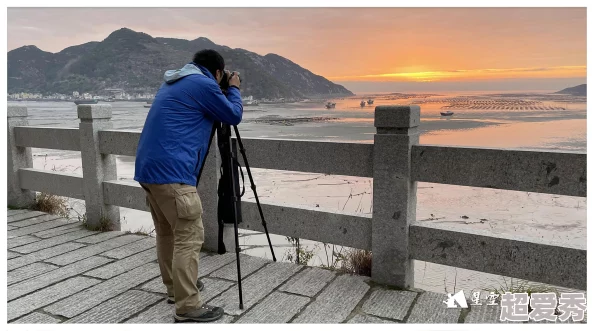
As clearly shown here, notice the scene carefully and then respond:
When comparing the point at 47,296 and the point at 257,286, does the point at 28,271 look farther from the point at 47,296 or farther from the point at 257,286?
the point at 257,286

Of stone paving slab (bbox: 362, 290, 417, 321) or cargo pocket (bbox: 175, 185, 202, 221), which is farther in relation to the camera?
stone paving slab (bbox: 362, 290, 417, 321)

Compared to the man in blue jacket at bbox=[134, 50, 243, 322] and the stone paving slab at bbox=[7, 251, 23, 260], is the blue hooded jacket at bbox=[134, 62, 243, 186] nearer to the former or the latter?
the man in blue jacket at bbox=[134, 50, 243, 322]

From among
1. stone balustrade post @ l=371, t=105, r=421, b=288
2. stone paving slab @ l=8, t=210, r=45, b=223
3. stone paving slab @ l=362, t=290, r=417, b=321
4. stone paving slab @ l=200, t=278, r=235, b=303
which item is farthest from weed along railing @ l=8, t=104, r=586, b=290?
stone paving slab @ l=8, t=210, r=45, b=223

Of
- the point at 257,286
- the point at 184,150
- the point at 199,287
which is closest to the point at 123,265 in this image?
the point at 199,287

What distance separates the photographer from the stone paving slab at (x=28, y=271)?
4.57 meters

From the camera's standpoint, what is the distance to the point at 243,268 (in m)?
4.64

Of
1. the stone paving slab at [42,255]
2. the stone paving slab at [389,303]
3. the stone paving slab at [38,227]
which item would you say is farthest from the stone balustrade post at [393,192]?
the stone paving slab at [38,227]

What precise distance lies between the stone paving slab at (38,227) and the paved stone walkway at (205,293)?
2.09ft

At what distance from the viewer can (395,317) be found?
3.61 m

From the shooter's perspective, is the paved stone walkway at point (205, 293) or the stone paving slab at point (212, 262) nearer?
the paved stone walkway at point (205, 293)

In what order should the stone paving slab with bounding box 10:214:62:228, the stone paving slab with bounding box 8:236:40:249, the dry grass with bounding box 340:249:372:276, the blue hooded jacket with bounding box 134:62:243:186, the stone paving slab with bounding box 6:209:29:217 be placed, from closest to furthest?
the blue hooded jacket with bounding box 134:62:243:186, the dry grass with bounding box 340:249:372:276, the stone paving slab with bounding box 8:236:40:249, the stone paving slab with bounding box 10:214:62:228, the stone paving slab with bounding box 6:209:29:217

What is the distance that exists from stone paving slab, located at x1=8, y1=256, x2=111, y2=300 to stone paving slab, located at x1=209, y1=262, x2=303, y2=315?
5.31 ft

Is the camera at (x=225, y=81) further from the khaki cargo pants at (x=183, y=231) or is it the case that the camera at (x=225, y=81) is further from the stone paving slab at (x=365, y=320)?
the stone paving slab at (x=365, y=320)

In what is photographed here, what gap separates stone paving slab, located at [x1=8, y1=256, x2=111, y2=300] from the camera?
14.0 ft
